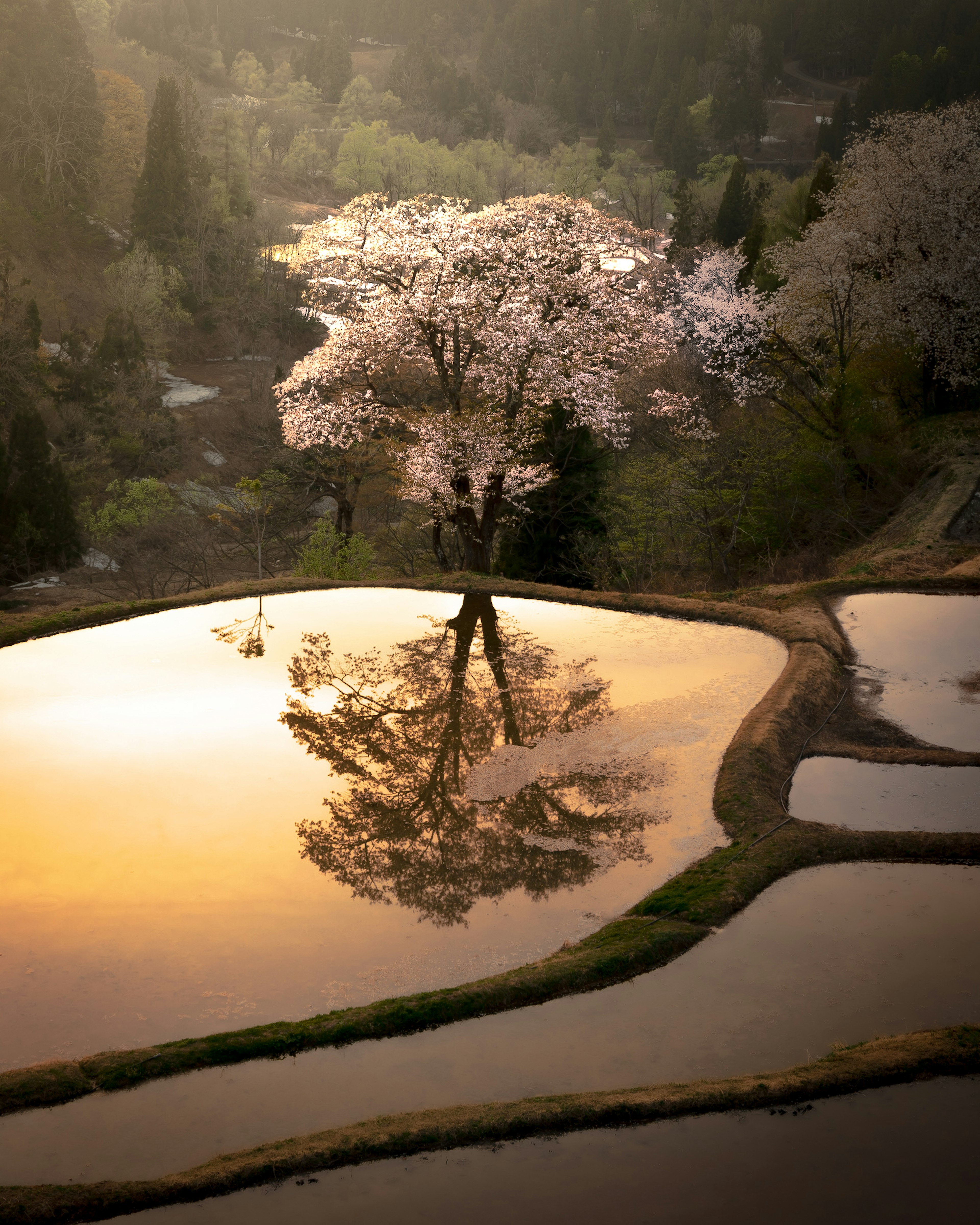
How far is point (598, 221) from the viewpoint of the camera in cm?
2564

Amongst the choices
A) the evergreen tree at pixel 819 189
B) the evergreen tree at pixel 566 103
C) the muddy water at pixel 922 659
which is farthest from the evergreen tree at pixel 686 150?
the muddy water at pixel 922 659

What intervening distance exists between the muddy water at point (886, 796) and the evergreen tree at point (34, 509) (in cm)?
3209

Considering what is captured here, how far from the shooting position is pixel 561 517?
28.1 m

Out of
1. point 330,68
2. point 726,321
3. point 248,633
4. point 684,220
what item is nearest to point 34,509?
point 248,633

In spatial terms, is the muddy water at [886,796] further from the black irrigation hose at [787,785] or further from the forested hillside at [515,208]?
the forested hillside at [515,208]

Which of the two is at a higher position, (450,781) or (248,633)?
(248,633)

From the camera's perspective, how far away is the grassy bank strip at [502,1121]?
6.01 metres

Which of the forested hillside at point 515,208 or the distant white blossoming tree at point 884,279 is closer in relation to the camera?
the distant white blossoming tree at point 884,279

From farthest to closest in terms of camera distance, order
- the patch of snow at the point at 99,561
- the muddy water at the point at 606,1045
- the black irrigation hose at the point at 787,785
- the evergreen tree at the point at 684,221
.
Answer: the evergreen tree at the point at 684,221
the patch of snow at the point at 99,561
the black irrigation hose at the point at 787,785
the muddy water at the point at 606,1045

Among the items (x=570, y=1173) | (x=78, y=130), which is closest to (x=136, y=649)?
(x=570, y=1173)

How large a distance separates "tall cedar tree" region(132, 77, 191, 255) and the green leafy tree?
48285 millimetres

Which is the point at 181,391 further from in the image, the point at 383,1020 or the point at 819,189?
the point at 383,1020

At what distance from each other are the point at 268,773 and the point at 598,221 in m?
19.4

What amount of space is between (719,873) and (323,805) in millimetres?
4366
